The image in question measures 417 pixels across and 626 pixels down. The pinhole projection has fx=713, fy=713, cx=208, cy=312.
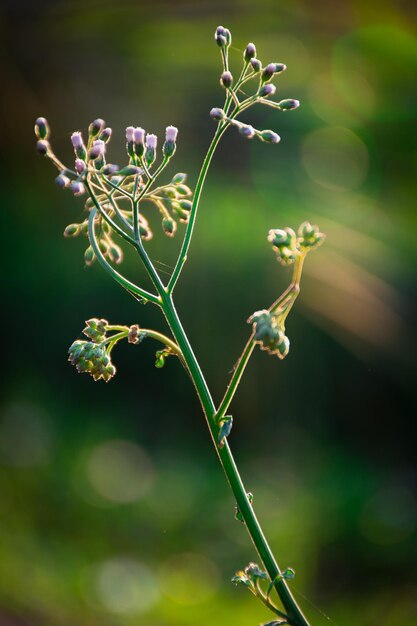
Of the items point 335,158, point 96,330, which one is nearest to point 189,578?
point 96,330

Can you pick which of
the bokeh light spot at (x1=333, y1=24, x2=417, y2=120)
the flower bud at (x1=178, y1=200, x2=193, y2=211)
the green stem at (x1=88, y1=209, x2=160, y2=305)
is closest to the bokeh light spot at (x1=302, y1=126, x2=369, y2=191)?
the bokeh light spot at (x1=333, y1=24, x2=417, y2=120)

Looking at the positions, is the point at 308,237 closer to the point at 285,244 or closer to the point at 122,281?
the point at 285,244

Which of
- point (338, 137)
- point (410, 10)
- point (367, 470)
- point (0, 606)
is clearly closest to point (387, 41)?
point (410, 10)

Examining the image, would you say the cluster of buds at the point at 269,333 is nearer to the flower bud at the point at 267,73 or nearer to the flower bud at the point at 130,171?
the flower bud at the point at 130,171

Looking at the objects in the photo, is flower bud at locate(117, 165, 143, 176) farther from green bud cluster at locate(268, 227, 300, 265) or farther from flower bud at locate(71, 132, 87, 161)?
green bud cluster at locate(268, 227, 300, 265)

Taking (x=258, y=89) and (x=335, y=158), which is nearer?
(x=258, y=89)

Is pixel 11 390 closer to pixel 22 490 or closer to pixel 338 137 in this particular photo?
pixel 22 490

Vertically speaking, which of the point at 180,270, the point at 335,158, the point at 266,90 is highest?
the point at 335,158
